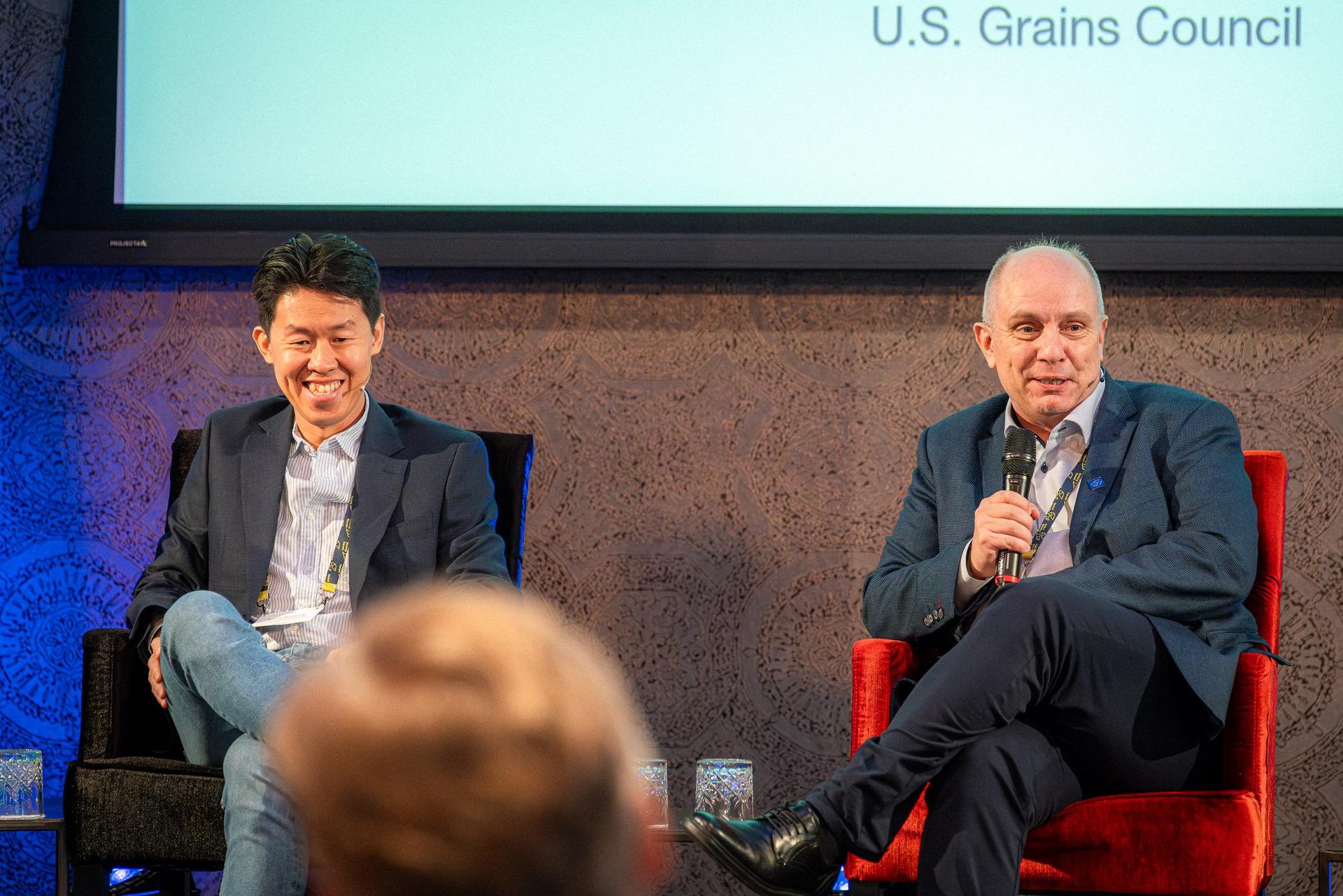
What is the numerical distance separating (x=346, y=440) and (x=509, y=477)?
1.13 feet

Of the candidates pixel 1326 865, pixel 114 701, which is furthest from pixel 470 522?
pixel 1326 865

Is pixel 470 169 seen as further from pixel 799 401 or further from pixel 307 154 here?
pixel 799 401

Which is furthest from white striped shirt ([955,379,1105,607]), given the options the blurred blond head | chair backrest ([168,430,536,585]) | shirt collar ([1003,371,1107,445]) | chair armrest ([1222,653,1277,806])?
the blurred blond head

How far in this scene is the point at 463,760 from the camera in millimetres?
581

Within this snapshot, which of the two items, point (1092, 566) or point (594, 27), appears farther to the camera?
point (594, 27)

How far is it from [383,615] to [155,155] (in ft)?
9.71

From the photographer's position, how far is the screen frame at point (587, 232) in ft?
10.2

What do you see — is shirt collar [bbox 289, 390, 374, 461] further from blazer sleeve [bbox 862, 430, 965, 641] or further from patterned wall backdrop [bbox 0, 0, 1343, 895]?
blazer sleeve [bbox 862, 430, 965, 641]

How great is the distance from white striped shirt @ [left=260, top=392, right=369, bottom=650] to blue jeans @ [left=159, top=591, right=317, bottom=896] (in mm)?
79

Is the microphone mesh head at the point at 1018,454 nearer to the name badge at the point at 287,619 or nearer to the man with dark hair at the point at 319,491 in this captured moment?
the man with dark hair at the point at 319,491

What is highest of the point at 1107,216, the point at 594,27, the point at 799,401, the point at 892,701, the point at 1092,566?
the point at 594,27

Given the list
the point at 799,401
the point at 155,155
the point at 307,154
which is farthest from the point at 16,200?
the point at 799,401

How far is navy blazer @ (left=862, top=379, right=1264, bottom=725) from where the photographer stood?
7.45ft

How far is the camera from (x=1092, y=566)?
2309 millimetres
